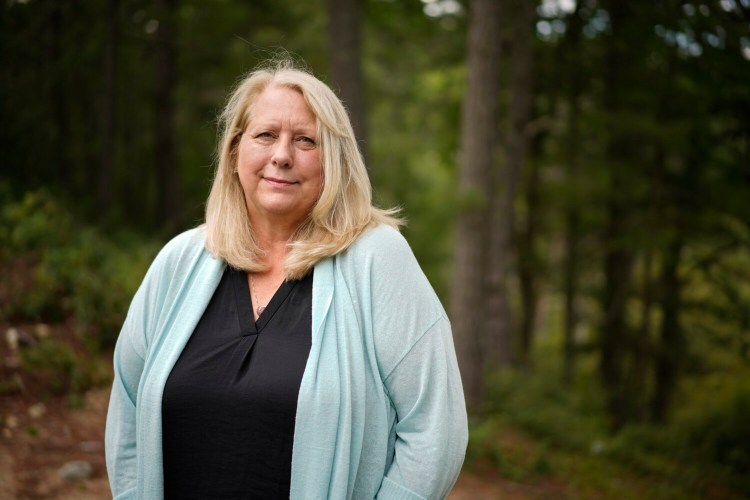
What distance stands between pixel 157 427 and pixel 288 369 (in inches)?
19.9

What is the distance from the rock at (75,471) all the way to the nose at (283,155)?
11.7 ft

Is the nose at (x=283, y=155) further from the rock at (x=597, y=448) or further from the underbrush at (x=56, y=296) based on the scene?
the rock at (x=597, y=448)

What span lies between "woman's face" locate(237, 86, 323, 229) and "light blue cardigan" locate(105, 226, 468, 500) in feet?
0.88

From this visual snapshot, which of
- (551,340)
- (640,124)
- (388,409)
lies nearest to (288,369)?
(388,409)

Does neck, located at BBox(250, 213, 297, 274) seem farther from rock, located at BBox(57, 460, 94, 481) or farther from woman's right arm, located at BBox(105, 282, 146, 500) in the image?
rock, located at BBox(57, 460, 94, 481)

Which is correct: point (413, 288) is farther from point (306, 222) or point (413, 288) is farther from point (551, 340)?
point (551, 340)

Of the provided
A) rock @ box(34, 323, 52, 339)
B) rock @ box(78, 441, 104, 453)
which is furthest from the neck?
rock @ box(34, 323, 52, 339)


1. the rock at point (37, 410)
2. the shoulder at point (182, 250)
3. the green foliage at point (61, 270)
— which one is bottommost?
the rock at point (37, 410)

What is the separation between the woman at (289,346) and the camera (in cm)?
220

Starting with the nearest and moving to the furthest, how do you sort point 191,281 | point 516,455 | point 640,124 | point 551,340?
point 191,281, point 516,455, point 640,124, point 551,340

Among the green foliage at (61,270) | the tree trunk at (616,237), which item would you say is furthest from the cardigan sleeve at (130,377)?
the tree trunk at (616,237)

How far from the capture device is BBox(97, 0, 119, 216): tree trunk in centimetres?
959

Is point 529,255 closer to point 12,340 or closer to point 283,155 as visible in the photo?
point 12,340

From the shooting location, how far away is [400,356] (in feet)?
7.23
